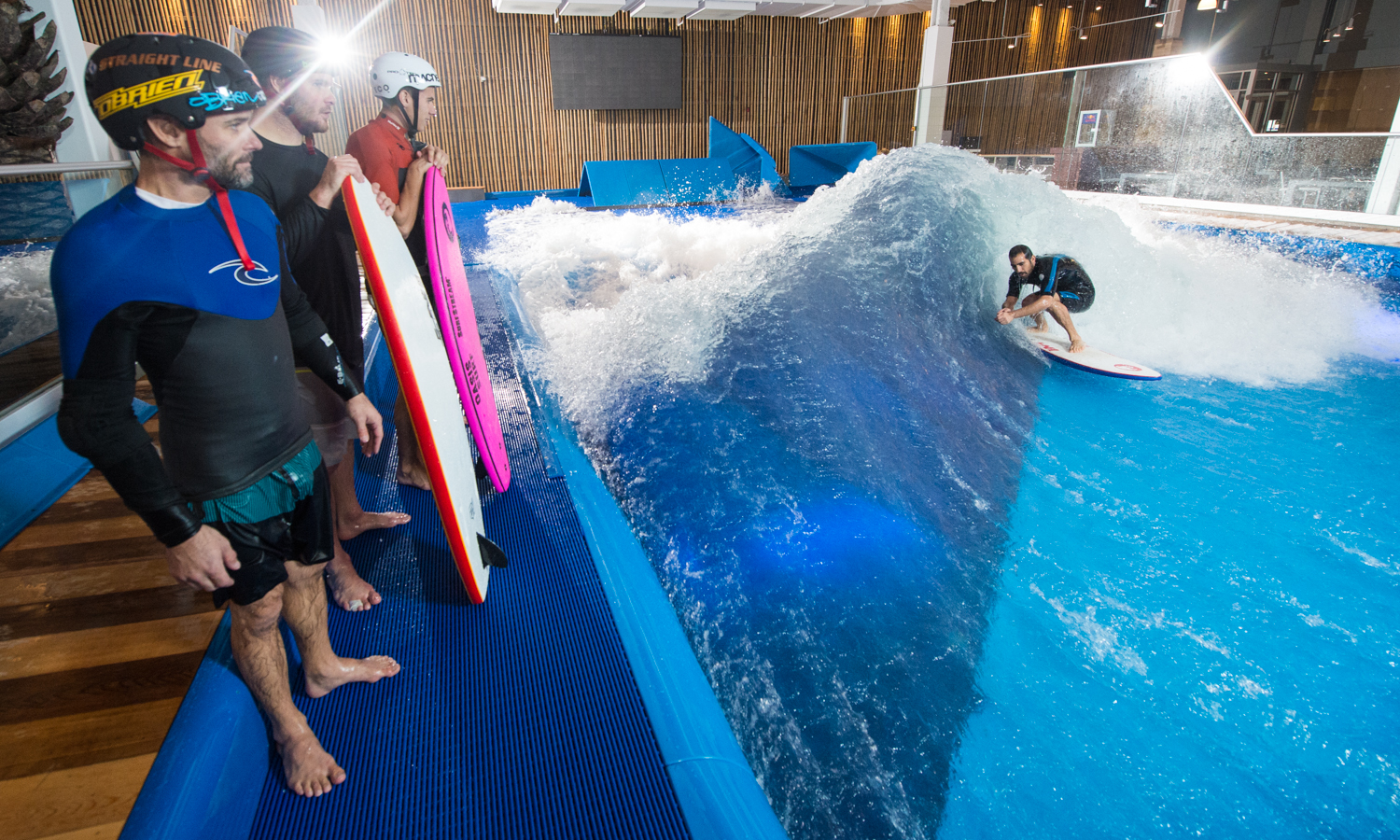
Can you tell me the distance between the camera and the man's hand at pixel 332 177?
1405 mm

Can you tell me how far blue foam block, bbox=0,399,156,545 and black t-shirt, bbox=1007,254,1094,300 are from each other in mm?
4528

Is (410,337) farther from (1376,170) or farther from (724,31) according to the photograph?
(724,31)

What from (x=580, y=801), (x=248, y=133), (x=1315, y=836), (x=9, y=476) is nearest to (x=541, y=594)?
(x=580, y=801)

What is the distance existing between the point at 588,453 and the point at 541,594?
1.14 m

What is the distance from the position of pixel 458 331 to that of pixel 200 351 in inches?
40.8

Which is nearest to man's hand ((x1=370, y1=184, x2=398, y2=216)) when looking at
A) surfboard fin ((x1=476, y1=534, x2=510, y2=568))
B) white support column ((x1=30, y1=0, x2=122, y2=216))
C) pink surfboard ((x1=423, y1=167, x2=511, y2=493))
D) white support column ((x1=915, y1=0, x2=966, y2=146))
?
pink surfboard ((x1=423, y1=167, x2=511, y2=493))

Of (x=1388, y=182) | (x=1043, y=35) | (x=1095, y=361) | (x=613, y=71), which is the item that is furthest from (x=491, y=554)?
(x=1043, y=35)

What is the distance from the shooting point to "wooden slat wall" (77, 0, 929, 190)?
31.0 feet

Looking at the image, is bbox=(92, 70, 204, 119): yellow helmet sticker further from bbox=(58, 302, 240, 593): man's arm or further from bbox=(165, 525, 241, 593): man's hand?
bbox=(165, 525, 241, 593): man's hand

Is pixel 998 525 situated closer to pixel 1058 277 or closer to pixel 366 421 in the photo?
pixel 366 421

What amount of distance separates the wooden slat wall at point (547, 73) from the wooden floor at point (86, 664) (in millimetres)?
10007

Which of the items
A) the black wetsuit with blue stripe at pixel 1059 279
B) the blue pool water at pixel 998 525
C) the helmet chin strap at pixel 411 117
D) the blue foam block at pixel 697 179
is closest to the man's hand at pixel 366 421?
the helmet chin strap at pixel 411 117

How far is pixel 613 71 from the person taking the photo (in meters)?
11.0

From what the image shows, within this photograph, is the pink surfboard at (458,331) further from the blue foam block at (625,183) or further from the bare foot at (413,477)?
the blue foam block at (625,183)
